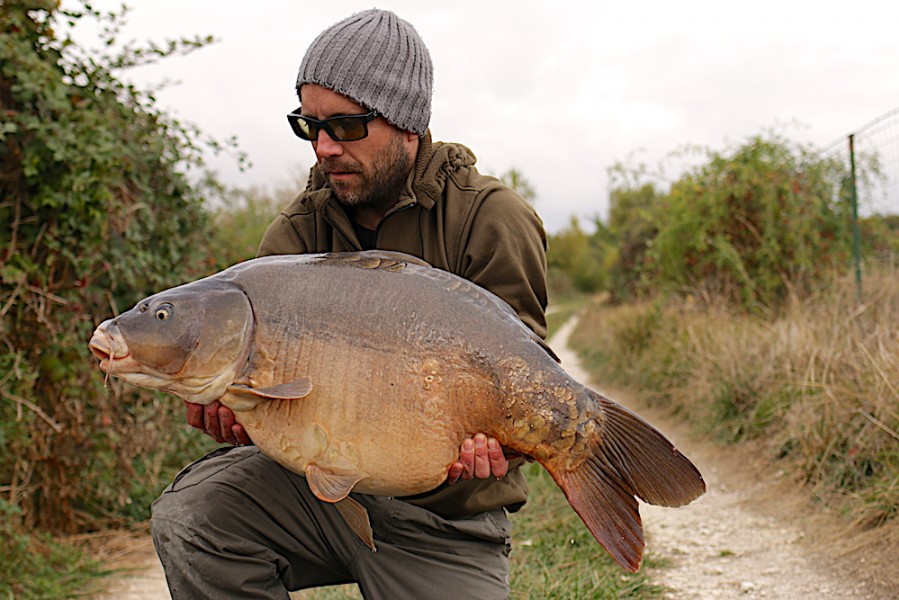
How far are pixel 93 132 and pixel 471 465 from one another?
317cm

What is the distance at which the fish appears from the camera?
94.9 inches

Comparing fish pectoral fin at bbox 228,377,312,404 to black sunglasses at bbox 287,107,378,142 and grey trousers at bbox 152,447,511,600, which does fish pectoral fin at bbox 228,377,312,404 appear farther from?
black sunglasses at bbox 287,107,378,142

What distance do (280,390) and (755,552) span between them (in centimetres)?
365

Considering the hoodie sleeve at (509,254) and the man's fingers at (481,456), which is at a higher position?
the hoodie sleeve at (509,254)

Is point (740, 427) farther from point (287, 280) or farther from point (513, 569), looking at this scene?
point (287, 280)

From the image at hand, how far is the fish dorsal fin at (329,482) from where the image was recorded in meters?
2.41

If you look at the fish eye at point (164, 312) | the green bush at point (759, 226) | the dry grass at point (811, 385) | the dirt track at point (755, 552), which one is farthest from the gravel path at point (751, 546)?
the green bush at point (759, 226)

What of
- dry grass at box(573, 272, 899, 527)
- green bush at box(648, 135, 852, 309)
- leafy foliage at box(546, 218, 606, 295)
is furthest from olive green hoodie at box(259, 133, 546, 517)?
leafy foliage at box(546, 218, 606, 295)

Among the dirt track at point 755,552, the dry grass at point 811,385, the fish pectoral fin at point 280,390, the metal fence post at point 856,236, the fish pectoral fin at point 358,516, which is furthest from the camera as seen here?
the metal fence post at point 856,236

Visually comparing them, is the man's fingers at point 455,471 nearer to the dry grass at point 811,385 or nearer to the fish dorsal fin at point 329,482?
the fish dorsal fin at point 329,482

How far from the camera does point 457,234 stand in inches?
127

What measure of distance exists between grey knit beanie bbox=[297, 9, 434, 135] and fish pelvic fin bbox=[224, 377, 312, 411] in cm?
110

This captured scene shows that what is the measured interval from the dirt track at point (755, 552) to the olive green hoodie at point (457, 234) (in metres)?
1.82

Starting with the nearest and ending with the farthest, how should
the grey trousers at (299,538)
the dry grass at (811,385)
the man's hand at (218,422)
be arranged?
the man's hand at (218,422)
the grey trousers at (299,538)
the dry grass at (811,385)
